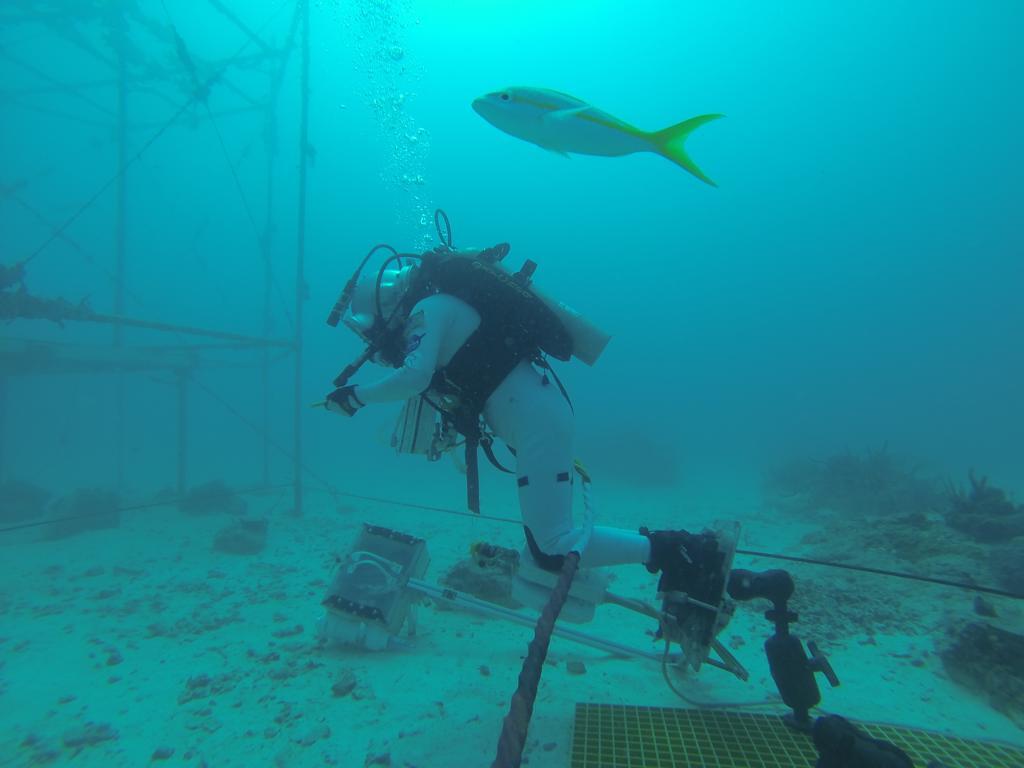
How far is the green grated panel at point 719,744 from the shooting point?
2416 mm

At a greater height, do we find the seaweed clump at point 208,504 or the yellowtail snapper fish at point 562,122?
the yellowtail snapper fish at point 562,122

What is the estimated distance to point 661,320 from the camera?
12112cm

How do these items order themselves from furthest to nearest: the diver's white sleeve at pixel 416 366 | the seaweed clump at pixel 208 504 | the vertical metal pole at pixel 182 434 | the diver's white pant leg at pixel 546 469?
the vertical metal pole at pixel 182 434
the seaweed clump at pixel 208 504
the diver's white pant leg at pixel 546 469
the diver's white sleeve at pixel 416 366

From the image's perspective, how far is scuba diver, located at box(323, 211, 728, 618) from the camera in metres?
3.11

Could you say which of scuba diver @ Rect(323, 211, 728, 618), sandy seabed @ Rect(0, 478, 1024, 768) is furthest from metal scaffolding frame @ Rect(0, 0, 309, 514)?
scuba diver @ Rect(323, 211, 728, 618)

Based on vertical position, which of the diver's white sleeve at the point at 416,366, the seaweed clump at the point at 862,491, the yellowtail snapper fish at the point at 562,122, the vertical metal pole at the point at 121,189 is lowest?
the seaweed clump at the point at 862,491

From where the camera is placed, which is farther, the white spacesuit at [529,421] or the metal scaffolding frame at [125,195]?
the metal scaffolding frame at [125,195]

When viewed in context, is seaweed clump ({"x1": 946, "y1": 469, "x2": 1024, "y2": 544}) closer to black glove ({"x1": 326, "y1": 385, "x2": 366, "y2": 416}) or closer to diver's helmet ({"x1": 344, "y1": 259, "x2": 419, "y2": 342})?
diver's helmet ({"x1": 344, "y1": 259, "x2": 419, "y2": 342})

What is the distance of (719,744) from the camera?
258 cm

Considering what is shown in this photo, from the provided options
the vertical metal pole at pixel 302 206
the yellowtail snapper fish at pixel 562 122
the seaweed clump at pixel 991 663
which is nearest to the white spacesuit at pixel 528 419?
the yellowtail snapper fish at pixel 562 122

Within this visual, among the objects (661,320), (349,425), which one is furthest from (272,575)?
(661,320)

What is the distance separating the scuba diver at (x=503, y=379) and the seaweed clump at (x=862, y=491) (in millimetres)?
11678

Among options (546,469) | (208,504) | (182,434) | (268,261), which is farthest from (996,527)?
(268,261)

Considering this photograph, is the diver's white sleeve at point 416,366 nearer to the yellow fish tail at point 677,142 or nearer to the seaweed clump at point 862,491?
the yellow fish tail at point 677,142
